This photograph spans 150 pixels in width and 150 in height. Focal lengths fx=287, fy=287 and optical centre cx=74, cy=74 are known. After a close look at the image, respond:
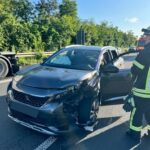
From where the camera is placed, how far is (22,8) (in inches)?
1415

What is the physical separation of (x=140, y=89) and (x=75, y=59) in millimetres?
1859

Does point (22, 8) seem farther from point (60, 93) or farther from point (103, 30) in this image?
point (60, 93)

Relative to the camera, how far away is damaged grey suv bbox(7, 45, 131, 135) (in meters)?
4.56

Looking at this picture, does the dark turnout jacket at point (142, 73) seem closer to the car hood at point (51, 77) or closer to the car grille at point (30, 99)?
the car hood at point (51, 77)

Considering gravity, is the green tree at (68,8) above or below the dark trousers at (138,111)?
above

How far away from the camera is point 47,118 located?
4496mm

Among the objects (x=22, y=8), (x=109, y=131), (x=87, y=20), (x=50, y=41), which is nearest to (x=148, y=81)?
(x=109, y=131)

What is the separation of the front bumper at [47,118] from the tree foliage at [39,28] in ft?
51.3

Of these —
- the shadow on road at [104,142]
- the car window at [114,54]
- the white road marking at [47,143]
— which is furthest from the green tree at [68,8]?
the white road marking at [47,143]

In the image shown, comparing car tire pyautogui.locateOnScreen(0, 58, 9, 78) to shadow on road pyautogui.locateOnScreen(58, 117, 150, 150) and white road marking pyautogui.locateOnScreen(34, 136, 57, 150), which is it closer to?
shadow on road pyautogui.locateOnScreen(58, 117, 150, 150)

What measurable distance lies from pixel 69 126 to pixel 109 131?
121cm

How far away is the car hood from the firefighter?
0.91m

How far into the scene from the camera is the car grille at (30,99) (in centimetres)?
458

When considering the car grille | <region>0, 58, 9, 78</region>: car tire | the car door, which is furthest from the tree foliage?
the car grille
